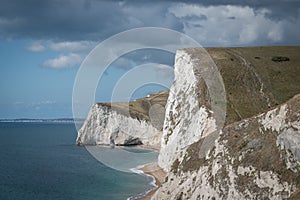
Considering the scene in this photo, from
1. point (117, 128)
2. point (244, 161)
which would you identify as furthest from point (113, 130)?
point (244, 161)

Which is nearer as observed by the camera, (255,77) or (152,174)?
(152,174)

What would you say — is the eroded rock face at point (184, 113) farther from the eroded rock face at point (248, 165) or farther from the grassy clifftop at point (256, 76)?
the eroded rock face at point (248, 165)

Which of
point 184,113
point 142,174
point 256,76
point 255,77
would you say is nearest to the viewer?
point 184,113

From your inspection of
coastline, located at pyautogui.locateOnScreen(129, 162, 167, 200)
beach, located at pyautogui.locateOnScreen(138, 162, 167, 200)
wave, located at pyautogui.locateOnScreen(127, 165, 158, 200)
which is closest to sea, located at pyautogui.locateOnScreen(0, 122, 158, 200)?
wave, located at pyautogui.locateOnScreen(127, 165, 158, 200)

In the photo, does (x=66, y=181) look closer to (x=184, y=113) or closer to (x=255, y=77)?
(x=184, y=113)

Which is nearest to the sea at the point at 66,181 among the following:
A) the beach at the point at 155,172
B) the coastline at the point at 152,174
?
the coastline at the point at 152,174

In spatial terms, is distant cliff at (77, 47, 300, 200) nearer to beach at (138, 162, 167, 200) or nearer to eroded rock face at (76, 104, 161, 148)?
eroded rock face at (76, 104, 161, 148)

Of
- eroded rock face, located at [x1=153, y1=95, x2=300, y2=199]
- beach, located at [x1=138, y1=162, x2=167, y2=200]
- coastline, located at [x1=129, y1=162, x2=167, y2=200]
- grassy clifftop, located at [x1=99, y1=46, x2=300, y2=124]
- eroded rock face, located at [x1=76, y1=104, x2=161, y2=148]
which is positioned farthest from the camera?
eroded rock face, located at [x1=76, y1=104, x2=161, y2=148]
